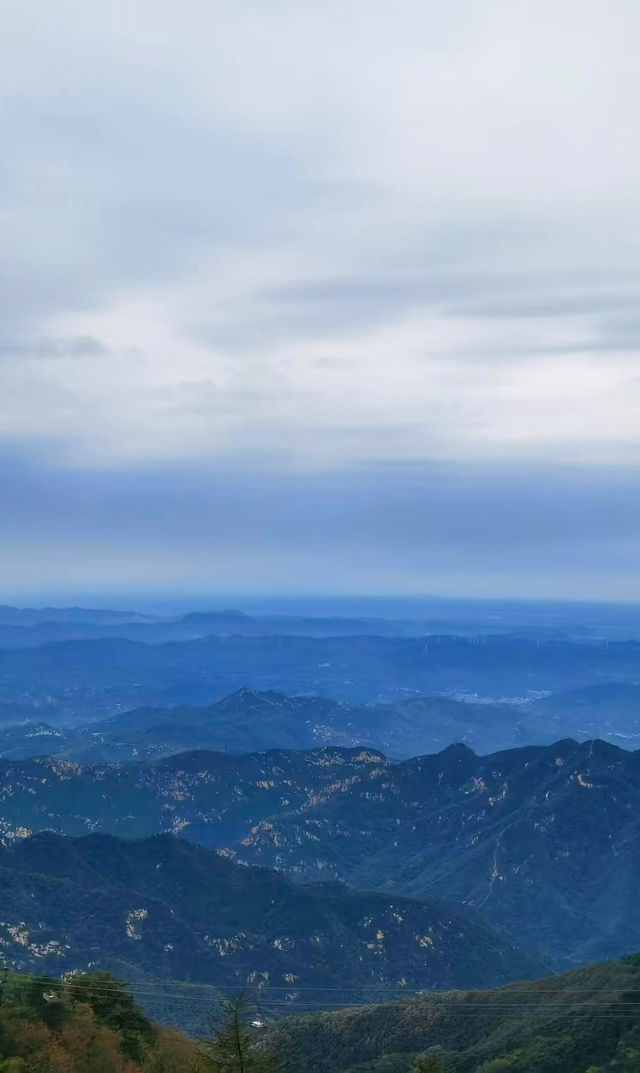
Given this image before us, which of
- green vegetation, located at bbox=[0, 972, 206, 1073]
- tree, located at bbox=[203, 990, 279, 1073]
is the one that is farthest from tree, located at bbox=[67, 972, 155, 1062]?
tree, located at bbox=[203, 990, 279, 1073]

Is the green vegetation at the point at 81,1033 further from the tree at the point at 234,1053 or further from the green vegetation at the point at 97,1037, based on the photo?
the tree at the point at 234,1053

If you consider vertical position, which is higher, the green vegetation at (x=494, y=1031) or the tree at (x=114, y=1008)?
the tree at (x=114, y=1008)

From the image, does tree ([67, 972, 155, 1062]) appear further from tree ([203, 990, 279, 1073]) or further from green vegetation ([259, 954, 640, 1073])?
green vegetation ([259, 954, 640, 1073])

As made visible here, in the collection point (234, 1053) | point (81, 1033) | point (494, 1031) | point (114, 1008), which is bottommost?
point (494, 1031)

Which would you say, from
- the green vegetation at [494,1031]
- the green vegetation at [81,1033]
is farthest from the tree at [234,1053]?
the green vegetation at [494,1031]

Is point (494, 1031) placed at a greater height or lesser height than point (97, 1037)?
lesser

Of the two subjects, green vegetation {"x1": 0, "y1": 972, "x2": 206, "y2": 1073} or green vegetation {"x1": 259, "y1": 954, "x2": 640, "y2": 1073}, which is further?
green vegetation {"x1": 259, "y1": 954, "x2": 640, "y2": 1073}

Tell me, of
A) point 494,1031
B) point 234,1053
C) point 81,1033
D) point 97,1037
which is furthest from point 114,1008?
point 494,1031

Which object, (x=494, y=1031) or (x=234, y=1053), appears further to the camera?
(x=494, y=1031)

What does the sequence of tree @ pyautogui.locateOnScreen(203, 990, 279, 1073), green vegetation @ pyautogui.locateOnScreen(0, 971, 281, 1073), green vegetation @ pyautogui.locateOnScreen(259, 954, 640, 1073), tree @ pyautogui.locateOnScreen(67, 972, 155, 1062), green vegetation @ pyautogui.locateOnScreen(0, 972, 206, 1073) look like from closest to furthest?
tree @ pyautogui.locateOnScreen(203, 990, 279, 1073) < green vegetation @ pyautogui.locateOnScreen(0, 971, 281, 1073) < green vegetation @ pyautogui.locateOnScreen(0, 972, 206, 1073) < tree @ pyautogui.locateOnScreen(67, 972, 155, 1062) < green vegetation @ pyautogui.locateOnScreen(259, 954, 640, 1073)

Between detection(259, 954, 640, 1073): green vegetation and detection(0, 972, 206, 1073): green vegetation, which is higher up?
detection(0, 972, 206, 1073): green vegetation

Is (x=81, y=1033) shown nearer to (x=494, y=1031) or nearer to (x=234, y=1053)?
(x=234, y=1053)

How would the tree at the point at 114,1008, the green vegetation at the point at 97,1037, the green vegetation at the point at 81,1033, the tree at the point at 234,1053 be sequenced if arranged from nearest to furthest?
the tree at the point at 234,1053 → the green vegetation at the point at 97,1037 → the green vegetation at the point at 81,1033 → the tree at the point at 114,1008
